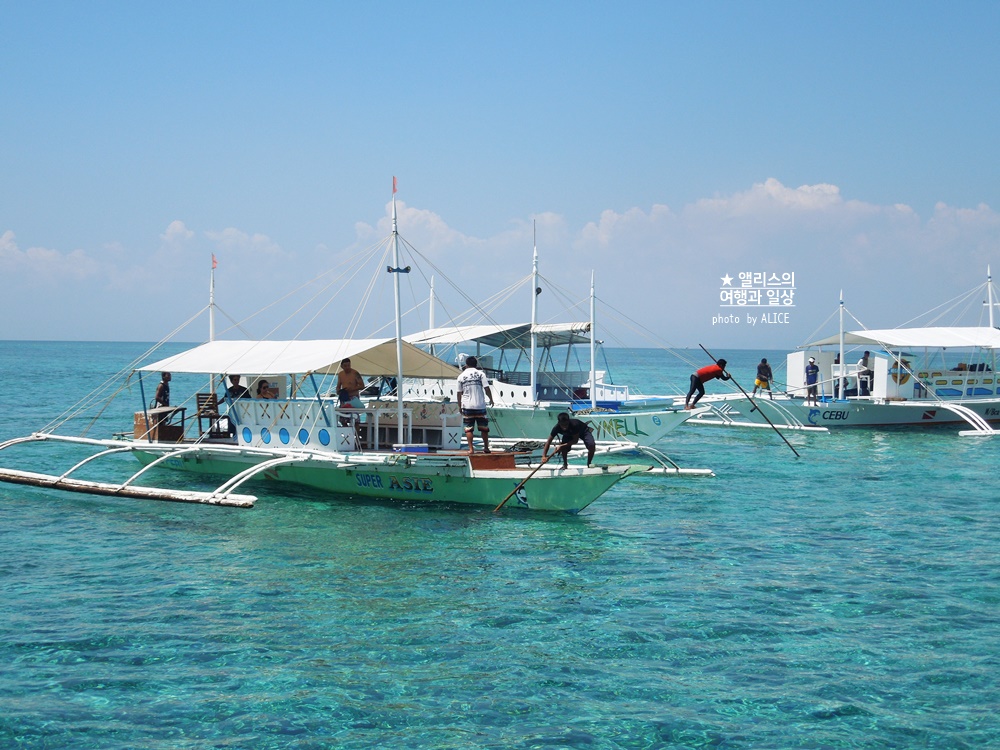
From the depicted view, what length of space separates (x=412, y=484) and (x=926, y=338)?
26748 millimetres

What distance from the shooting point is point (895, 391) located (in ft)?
116

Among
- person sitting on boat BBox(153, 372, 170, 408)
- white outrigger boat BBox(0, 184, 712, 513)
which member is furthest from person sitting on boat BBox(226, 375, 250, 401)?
person sitting on boat BBox(153, 372, 170, 408)

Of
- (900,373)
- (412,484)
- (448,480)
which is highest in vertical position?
(900,373)

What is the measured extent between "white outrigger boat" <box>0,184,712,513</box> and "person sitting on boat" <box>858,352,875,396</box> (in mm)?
20845

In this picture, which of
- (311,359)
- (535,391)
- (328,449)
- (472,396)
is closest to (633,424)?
(535,391)

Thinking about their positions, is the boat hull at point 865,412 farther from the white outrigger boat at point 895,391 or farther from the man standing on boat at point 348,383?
the man standing on boat at point 348,383

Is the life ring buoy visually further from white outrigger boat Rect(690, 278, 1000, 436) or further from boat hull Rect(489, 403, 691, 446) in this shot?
boat hull Rect(489, 403, 691, 446)

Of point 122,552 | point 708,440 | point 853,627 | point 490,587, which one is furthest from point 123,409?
point 853,627

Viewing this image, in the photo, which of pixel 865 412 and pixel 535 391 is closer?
pixel 535 391

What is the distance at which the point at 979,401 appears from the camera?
36125 mm

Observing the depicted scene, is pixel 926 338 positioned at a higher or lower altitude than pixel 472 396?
higher

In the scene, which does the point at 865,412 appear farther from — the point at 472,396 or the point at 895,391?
the point at 472,396

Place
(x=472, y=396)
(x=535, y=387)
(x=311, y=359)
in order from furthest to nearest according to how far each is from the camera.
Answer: (x=535, y=387) < (x=311, y=359) < (x=472, y=396)

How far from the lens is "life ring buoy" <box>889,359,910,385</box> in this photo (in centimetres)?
3538
